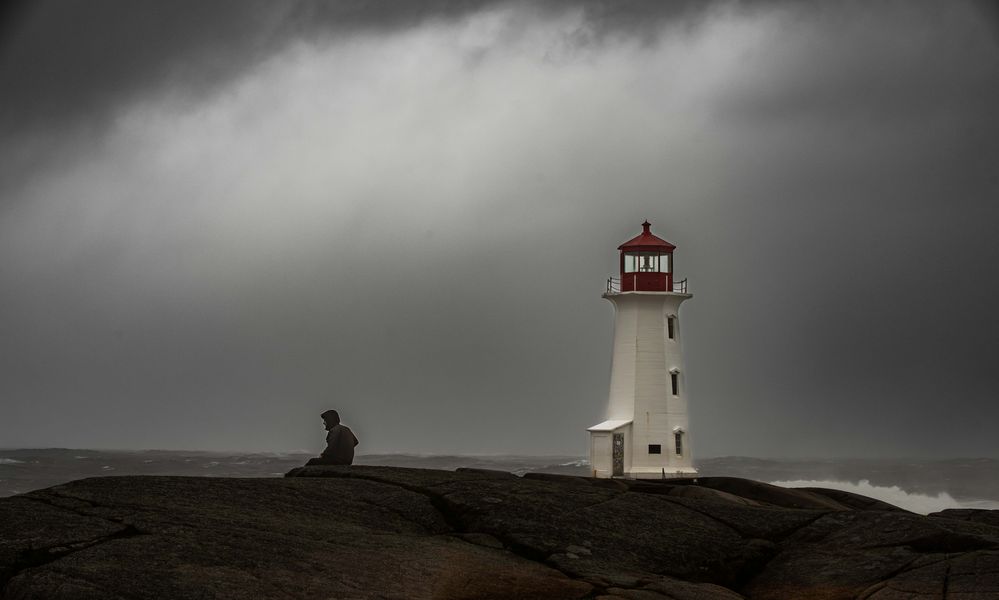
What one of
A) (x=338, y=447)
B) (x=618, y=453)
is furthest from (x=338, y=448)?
(x=618, y=453)

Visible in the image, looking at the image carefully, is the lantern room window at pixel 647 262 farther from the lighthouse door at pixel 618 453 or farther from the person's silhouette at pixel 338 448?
the person's silhouette at pixel 338 448

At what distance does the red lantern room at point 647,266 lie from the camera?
39906 millimetres

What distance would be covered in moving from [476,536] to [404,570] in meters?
2.31

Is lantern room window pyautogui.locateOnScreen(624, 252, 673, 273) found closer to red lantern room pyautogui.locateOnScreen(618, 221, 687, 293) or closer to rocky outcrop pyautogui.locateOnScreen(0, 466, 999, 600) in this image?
red lantern room pyautogui.locateOnScreen(618, 221, 687, 293)

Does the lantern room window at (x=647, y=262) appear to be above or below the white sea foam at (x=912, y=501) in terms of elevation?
above

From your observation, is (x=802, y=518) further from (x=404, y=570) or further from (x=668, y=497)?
(x=404, y=570)

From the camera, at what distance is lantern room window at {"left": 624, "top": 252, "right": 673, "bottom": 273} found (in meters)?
40.3

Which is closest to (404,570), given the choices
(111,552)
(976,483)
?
(111,552)

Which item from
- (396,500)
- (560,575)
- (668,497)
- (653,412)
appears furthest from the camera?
(653,412)

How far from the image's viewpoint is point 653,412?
38.7m

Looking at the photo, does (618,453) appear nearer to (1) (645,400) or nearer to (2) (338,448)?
(1) (645,400)

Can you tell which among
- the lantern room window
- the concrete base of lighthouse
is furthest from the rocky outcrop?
the lantern room window

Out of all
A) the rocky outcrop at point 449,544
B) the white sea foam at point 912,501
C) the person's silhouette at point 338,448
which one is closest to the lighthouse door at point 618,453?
the person's silhouette at point 338,448

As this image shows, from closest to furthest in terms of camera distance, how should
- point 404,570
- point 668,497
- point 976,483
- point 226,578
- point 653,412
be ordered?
point 226,578, point 404,570, point 668,497, point 653,412, point 976,483
